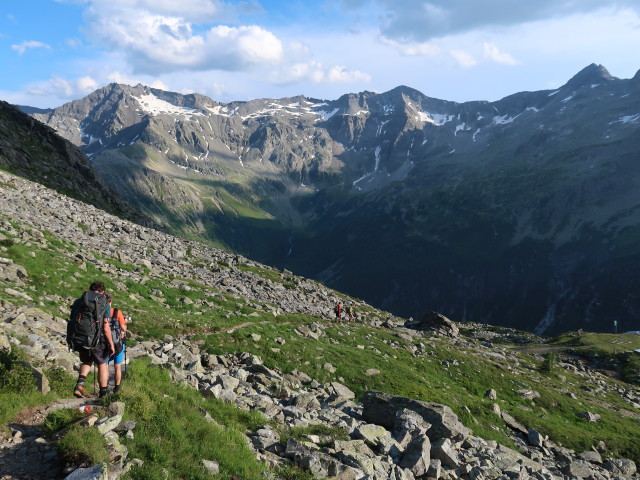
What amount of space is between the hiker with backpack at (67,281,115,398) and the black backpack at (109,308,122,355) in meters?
0.44

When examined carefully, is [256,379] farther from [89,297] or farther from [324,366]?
[89,297]

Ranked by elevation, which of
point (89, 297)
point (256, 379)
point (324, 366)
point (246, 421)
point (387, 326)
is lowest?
point (387, 326)

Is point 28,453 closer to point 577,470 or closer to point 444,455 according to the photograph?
point 444,455

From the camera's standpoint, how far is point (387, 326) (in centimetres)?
6706

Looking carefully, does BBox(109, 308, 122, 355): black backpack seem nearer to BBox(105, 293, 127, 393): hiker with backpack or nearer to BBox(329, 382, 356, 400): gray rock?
BBox(105, 293, 127, 393): hiker with backpack

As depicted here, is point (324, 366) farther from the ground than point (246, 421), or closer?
closer

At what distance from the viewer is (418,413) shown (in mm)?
20984

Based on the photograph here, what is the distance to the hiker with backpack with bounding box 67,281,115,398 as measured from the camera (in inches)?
554

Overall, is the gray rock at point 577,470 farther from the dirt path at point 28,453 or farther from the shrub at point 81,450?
the dirt path at point 28,453

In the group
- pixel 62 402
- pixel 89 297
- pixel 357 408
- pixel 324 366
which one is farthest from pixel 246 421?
pixel 324 366

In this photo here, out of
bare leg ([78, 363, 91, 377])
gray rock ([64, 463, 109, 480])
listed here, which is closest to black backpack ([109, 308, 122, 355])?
bare leg ([78, 363, 91, 377])

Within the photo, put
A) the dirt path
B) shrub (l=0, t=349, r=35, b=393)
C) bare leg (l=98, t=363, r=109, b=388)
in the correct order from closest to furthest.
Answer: the dirt path
shrub (l=0, t=349, r=35, b=393)
bare leg (l=98, t=363, r=109, b=388)

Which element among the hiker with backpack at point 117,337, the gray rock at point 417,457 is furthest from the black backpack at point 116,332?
the gray rock at point 417,457

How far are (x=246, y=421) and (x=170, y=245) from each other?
52.3 meters
